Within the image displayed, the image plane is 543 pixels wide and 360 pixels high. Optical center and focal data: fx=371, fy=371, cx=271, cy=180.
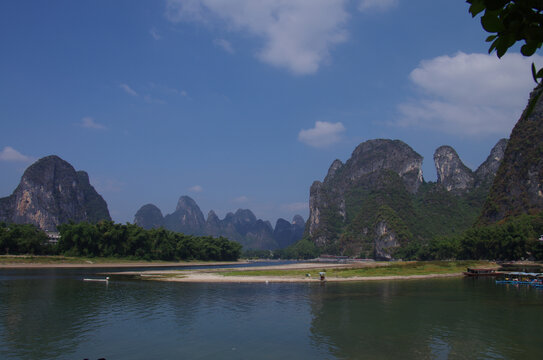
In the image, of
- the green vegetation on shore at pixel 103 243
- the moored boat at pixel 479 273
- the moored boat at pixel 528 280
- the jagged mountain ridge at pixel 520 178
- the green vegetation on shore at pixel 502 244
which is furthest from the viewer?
the jagged mountain ridge at pixel 520 178

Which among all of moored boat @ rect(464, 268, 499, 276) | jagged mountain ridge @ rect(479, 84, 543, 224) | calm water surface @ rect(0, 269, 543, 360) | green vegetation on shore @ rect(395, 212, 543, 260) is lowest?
moored boat @ rect(464, 268, 499, 276)

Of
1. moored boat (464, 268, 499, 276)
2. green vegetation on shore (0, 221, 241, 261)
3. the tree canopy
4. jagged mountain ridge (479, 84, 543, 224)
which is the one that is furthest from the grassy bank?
the tree canopy

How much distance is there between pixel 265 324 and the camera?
1054 inches

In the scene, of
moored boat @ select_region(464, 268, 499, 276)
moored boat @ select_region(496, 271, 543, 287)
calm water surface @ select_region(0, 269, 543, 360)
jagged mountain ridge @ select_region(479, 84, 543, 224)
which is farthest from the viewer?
jagged mountain ridge @ select_region(479, 84, 543, 224)

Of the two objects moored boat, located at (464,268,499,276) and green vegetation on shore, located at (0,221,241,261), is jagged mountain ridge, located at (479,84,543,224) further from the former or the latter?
green vegetation on shore, located at (0,221,241,261)

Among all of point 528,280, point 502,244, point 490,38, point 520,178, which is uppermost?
point 520,178

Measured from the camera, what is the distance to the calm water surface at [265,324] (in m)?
20.1

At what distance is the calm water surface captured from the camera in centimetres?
2009

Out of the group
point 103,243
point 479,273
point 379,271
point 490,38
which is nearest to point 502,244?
point 479,273

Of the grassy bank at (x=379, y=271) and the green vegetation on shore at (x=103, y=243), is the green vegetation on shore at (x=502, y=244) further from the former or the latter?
the green vegetation on shore at (x=103, y=243)

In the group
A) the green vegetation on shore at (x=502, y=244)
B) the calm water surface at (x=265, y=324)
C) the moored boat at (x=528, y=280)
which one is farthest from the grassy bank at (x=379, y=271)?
the calm water surface at (x=265, y=324)

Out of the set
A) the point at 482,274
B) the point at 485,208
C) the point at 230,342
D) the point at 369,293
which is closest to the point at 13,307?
the point at 230,342

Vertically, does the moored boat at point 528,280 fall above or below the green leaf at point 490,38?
below

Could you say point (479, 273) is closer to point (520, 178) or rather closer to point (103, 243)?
point (103, 243)
